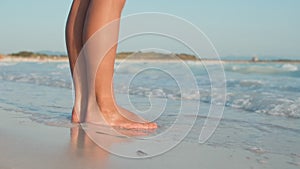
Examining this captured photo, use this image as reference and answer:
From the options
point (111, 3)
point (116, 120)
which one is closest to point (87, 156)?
point (116, 120)

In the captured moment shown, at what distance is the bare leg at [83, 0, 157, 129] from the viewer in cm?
206

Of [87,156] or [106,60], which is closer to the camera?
[87,156]

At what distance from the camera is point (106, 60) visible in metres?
2.07

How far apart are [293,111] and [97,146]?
1.89 meters

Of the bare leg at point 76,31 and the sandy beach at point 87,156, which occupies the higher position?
the bare leg at point 76,31

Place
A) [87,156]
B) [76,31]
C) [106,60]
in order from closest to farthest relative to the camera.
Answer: [87,156] < [106,60] < [76,31]

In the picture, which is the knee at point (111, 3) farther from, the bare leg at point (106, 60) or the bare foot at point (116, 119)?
→ the bare foot at point (116, 119)

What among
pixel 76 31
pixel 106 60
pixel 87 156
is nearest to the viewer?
pixel 87 156

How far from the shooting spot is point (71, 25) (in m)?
2.24

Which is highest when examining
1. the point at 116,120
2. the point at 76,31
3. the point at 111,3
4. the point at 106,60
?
the point at 111,3

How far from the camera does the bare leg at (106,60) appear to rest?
2.06 meters

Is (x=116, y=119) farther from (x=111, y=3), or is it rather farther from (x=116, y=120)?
(x=111, y=3)

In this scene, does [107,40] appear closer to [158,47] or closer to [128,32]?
[128,32]

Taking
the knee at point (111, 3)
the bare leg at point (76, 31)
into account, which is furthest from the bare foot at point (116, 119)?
the knee at point (111, 3)
